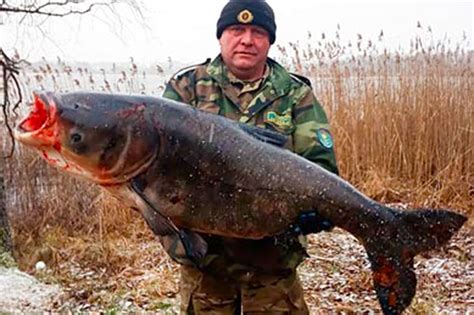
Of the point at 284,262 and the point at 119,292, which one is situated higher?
the point at 284,262

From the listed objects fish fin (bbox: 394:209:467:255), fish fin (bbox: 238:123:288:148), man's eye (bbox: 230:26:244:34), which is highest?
man's eye (bbox: 230:26:244:34)

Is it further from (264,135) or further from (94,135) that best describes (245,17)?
(94,135)

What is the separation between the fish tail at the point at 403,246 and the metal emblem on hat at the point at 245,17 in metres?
1.03

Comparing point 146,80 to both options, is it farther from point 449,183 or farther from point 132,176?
point 132,176

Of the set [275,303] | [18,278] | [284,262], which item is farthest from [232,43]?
[18,278]

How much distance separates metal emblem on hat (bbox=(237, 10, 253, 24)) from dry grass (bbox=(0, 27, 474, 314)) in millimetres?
3513

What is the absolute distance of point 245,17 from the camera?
269 centimetres

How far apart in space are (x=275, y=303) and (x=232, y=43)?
117cm

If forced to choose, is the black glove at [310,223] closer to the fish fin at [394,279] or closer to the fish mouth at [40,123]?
the fish fin at [394,279]

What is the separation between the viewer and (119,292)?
5.11 m

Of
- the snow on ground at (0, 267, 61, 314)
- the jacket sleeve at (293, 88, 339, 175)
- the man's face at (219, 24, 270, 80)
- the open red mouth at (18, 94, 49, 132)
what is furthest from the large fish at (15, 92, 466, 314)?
the snow on ground at (0, 267, 61, 314)

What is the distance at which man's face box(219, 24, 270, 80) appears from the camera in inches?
104

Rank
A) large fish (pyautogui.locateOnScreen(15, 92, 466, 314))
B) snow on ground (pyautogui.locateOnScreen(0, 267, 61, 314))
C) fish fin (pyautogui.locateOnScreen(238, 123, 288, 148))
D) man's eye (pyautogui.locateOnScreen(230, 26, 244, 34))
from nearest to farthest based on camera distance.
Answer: large fish (pyautogui.locateOnScreen(15, 92, 466, 314)), fish fin (pyautogui.locateOnScreen(238, 123, 288, 148)), man's eye (pyautogui.locateOnScreen(230, 26, 244, 34)), snow on ground (pyautogui.locateOnScreen(0, 267, 61, 314))

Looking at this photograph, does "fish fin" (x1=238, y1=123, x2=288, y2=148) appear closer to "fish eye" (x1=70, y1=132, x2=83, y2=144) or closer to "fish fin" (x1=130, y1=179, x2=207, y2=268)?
"fish fin" (x1=130, y1=179, x2=207, y2=268)
